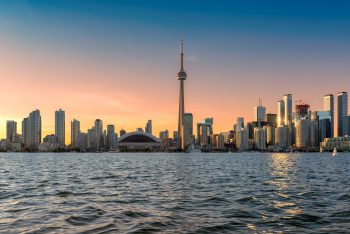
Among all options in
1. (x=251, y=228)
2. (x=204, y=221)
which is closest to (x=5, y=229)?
(x=204, y=221)

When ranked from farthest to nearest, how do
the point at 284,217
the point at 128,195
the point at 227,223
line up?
the point at 128,195, the point at 284,217, the point at 227,223

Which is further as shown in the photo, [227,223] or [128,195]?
[128,195]

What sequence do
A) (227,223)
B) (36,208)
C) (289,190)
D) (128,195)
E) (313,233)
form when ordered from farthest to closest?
(289,190)
(128,195)
(36,208)
(227,223)
(313,233)

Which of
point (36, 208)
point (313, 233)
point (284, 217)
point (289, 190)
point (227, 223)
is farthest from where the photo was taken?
point (289, 190)

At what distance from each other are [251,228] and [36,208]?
16326 millimetres

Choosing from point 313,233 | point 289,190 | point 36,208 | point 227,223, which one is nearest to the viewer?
point 313,233

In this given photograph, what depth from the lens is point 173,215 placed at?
27.3m

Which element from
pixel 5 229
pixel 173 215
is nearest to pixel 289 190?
pixel 173 215

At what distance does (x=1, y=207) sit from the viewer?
1217 inches

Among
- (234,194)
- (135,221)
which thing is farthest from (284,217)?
(234,194)

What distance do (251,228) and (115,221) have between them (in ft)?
27.3

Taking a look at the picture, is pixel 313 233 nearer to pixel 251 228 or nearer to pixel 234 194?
pixel 251 228

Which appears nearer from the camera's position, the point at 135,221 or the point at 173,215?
the point at 135,221

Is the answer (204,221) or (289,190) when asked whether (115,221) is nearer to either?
(204,221)
